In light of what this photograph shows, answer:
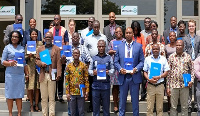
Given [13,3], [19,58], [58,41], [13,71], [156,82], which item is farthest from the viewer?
[13,3]

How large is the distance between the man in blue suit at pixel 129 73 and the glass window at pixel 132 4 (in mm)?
4482

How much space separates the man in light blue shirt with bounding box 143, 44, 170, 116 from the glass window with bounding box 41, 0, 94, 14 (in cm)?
503

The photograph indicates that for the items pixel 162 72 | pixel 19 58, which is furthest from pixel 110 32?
pixel 19 58

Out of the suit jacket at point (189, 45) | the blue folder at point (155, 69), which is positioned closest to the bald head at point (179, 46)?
the blue folder at point (155, 69)

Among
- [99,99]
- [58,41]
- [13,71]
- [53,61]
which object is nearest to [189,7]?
[58,41]

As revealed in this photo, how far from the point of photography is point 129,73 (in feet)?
23.6

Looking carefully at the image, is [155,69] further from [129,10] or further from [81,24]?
[81,24]

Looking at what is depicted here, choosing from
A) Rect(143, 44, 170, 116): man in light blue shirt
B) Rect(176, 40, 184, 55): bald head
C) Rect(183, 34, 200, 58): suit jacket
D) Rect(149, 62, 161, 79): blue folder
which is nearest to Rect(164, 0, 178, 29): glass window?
Rect(183, 34, 200, 58): suit jacket

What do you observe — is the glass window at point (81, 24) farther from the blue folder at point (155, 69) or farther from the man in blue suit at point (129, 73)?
the blue folder at point (155, 69)

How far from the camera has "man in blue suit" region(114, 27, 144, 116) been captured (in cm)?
721

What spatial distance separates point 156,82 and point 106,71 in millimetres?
1190

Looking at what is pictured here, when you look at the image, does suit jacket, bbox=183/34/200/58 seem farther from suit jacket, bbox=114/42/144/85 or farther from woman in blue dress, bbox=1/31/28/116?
woman in blue dress, bbox=1/31/28/116

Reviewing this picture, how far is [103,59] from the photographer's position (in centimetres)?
736

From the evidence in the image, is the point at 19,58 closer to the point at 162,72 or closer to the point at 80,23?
the point at 162,72
